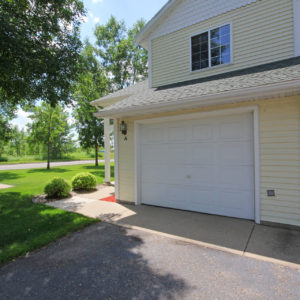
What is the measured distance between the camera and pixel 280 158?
4086mm

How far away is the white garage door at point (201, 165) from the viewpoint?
15.0ft

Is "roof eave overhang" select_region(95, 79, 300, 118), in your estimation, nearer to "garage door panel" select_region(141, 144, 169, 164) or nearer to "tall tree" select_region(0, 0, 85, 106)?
"garage door panel" select_region(141, 144, 169, 164)

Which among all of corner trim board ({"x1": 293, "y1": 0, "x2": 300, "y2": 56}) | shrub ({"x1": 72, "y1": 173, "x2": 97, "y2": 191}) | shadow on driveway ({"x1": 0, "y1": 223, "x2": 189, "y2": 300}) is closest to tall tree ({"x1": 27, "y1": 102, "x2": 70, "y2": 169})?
shrub ({"x1": 72, "y1": 173, "x2": 97, "y2": 191})

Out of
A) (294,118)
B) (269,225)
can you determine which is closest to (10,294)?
(269,225)

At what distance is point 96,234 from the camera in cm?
398

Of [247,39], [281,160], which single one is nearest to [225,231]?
[281,160]

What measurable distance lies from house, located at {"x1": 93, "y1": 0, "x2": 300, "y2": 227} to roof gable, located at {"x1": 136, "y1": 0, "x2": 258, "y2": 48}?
33 millimetres

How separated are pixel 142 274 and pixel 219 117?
151 inches

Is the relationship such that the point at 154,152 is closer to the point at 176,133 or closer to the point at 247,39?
the point at 176,133

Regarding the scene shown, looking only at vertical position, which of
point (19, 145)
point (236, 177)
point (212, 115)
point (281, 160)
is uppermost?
point (19, 145)

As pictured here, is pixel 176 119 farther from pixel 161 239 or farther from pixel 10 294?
pixel 10 294

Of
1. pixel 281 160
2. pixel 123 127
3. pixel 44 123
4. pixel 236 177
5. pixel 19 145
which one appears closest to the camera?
pixel 281 160

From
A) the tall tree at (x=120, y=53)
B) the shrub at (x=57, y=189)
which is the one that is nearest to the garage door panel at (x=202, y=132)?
the shrub at (x=57, y=189)

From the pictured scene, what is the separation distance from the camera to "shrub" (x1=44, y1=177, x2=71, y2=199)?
6973 mm
